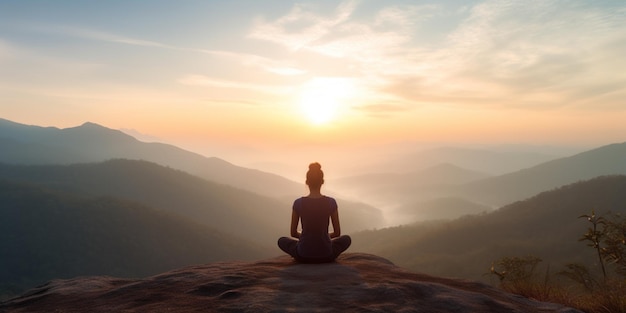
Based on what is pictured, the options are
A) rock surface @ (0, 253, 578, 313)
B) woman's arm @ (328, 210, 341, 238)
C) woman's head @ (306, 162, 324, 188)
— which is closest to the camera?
rock surface @ (0, 253, 578, 313)

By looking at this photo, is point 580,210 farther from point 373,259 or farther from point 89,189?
point 89,189

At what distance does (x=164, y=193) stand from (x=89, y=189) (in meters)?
24.9

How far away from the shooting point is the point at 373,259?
10000 mm

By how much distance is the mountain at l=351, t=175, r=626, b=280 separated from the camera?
81.1 meters

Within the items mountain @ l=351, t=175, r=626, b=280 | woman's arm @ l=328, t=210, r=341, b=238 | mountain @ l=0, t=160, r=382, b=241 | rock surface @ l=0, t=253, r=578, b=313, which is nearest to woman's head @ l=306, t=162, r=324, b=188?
woman's arm @ l=328, t=210, r=341, b=238

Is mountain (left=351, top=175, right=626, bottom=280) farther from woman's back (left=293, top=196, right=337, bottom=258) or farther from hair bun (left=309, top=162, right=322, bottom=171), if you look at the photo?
hair bun (left=309, top=162, right=322, bottom=171)

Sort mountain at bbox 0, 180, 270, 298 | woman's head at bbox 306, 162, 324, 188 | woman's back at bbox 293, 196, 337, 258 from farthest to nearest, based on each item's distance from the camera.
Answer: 1. mountain at bbox 0, 180, 270, 298
2. woman's head at bbox 306, 162, 324, 188
3. woman's back at bbox 293, 196, 337, 258

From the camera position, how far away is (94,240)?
3745 inches

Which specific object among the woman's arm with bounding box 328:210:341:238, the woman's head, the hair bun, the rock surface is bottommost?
the rock surface

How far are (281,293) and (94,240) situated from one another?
10357 centimetres

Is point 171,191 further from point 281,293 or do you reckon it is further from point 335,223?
point 281,293

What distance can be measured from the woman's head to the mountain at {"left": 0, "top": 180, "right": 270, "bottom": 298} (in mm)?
89962

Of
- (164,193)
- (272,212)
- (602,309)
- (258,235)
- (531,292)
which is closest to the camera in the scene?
(602,309)

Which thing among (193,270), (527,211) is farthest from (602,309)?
(527,211)
